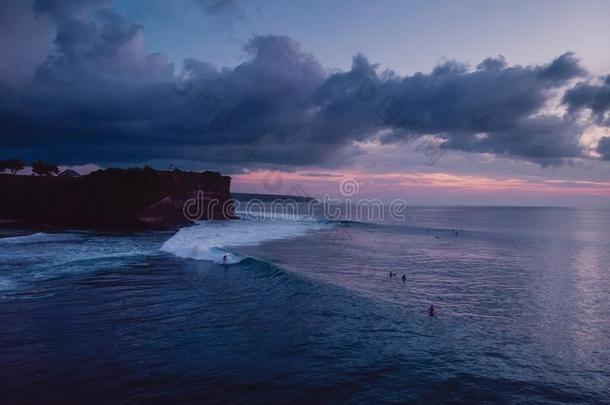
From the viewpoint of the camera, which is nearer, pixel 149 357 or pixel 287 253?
pixel 149 357

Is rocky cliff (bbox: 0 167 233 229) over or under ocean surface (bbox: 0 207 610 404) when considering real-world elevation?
over

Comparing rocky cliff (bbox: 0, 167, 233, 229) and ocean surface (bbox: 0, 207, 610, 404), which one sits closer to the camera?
ocean surface (bbox: 0, 207, 610, 404)

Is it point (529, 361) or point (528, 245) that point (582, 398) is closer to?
point (529, 361)

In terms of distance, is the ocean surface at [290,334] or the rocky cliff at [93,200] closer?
the ocean surface at [290,334]

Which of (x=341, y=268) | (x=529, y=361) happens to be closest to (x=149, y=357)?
(x=529, y=361)

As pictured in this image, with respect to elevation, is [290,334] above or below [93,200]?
below
